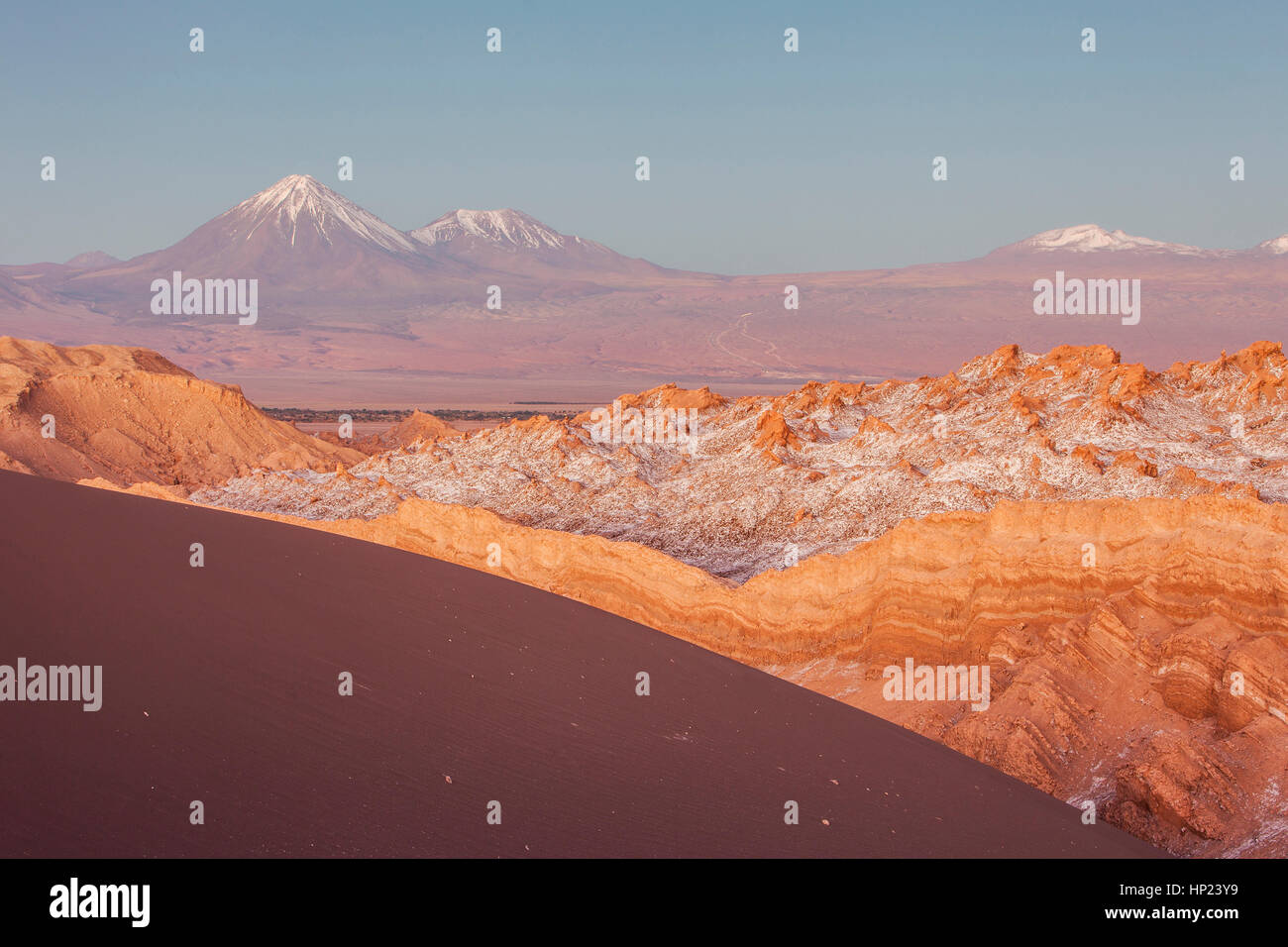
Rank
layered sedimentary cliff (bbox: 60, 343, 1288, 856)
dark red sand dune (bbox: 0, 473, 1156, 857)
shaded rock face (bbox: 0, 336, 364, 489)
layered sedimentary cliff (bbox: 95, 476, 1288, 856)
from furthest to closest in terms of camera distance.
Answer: shaded rock face (bbox: 0, 336, 364, 489) < layered sedimentary cliff (bbox: 60, 343, 1288, 856) < layered sedimentary cliff (bbox: 95, 476, 1288, 856) < dark red sand dune (bbox: 0, 473, 1156, 857)

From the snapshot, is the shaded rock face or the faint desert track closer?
the shaded rock face

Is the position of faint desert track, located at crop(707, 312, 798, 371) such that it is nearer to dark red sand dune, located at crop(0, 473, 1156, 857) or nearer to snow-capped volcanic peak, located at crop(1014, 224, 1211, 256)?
snow-capped volcanic peak, located at crop(1014, 224, 1211, 256)

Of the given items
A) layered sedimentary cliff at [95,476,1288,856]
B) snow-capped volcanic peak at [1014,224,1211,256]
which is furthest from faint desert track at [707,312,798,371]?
layered sedimentary cliff at [95,476,1288,856]

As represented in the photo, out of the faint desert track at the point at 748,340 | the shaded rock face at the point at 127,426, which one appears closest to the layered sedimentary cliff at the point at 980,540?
the shaded rock face at the point at 127,426

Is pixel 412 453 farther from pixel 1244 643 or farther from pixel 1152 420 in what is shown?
pixel 1244 643

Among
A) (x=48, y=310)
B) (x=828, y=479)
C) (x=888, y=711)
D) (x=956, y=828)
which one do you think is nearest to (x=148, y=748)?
(x=956, y=828)

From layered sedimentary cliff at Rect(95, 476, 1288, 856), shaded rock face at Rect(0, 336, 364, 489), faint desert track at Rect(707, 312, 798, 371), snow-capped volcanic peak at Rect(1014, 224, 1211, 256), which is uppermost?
snow-capped volcanic peak at Rect(1014, 224, 1211, 256)

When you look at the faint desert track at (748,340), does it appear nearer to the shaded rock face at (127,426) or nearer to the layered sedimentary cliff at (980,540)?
the shaded rock face at (127,426)
